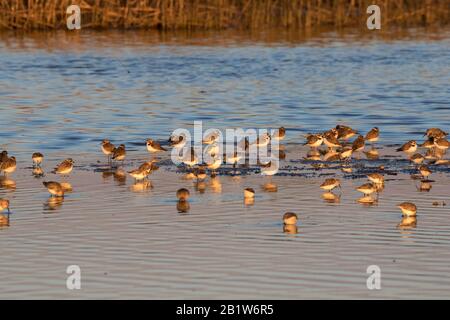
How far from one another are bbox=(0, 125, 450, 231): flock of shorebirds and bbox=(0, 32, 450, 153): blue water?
5.02ft

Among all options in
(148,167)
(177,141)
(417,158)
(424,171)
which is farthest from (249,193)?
(177,141)

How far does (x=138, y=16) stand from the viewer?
149 feet

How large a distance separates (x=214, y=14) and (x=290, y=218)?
32.3 metres

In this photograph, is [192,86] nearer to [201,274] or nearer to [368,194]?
[368,194]

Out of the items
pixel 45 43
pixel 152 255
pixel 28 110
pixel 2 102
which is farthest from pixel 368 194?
pixel 45 43

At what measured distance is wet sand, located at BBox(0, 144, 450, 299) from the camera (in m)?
11.9

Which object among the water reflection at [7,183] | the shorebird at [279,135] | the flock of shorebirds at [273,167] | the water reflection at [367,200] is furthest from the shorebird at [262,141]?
the water reflection at [7,183]

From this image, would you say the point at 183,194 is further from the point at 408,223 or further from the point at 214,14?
the point at 214,14

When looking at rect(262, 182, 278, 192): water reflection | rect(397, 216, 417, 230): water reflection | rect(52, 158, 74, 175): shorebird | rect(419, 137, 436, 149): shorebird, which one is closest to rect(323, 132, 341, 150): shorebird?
rect(419, 137, 436, 149): shorebird

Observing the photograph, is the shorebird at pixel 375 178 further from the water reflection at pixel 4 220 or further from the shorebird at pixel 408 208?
the water reflection at pixel 4 220

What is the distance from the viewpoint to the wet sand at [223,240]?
11.9 m

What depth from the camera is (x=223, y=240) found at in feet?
45.5

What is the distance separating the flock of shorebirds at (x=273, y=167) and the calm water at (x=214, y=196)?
0.64ft

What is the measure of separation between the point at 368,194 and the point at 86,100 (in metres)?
14.4
